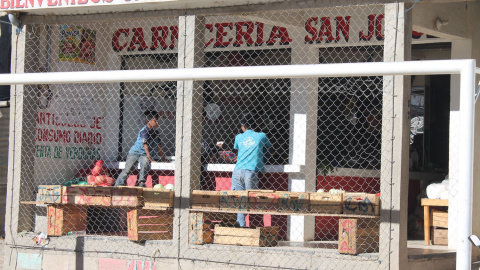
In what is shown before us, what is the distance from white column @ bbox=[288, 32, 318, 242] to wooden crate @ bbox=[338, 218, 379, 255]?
2.19 m

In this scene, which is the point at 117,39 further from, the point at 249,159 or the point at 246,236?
the point at 246,236

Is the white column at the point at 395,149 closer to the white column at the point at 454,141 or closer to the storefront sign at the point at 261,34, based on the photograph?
the white column at the point at 454,141

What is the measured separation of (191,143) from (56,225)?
229 centimetres

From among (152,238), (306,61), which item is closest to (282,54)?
(306,61)

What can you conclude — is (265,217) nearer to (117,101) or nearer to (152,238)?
(152,238)

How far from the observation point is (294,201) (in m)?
8.20

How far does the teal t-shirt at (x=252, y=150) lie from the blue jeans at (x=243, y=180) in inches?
2.9

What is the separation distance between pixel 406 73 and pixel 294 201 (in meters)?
2.95

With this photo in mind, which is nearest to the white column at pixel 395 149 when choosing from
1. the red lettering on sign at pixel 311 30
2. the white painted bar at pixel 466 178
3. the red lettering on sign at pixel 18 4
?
the white painted bar at pixel 466 178

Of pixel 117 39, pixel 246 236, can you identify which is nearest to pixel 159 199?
pixel 246 236

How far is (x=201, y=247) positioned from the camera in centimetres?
848

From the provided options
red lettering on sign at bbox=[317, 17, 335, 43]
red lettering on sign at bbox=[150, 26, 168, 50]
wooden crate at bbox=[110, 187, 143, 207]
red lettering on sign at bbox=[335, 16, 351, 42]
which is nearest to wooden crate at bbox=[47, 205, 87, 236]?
wooden crate at bbox=[110, 187, 143, 207]

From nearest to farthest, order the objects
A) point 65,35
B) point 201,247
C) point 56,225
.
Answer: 1. point 201,247
2. point 56,225
3. point 65,35

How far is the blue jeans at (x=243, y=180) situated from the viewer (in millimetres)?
9742
